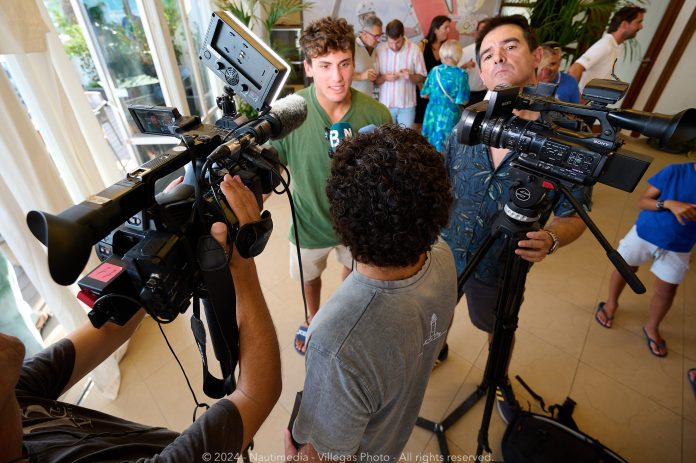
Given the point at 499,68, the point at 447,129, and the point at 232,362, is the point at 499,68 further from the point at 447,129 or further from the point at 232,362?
the point at 447,129

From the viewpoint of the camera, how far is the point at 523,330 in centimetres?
196

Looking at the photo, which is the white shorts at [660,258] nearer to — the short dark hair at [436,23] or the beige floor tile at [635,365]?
the beige floor tile at [635,365]

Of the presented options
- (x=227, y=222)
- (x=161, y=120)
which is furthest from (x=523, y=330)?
(x=161, y=120)

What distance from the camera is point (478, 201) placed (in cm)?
116

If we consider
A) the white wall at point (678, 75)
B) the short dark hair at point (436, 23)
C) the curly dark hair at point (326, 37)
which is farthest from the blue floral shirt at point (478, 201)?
the white wall at point (678, 75)

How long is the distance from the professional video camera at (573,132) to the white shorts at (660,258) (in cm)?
145

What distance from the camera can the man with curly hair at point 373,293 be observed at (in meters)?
0.59

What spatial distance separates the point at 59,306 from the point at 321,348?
131 cm

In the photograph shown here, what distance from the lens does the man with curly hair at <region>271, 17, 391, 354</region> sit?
1.38m

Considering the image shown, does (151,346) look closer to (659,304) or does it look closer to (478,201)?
(478,201)

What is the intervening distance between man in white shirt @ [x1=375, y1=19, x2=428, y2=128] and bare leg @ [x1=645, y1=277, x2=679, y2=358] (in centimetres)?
224

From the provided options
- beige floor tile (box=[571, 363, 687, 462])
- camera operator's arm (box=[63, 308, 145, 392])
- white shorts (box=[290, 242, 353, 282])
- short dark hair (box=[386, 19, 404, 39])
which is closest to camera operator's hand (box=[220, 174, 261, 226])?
camera operator's arm (box=[63, 308, 145, 392])

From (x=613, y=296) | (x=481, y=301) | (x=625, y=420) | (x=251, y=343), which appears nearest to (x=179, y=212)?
(x=251, y=343)

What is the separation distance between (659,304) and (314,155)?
2028mm
